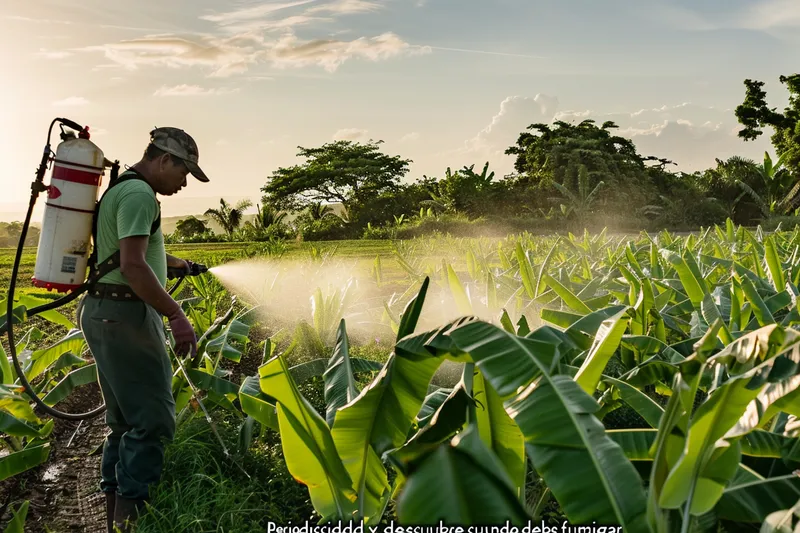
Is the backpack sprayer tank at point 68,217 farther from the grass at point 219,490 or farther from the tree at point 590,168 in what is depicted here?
the tree at point 590,168

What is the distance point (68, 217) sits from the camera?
102 inches

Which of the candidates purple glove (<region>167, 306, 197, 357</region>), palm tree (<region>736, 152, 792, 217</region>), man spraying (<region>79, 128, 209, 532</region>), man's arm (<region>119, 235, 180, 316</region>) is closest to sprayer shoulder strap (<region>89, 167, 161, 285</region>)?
man spraying (<region>79, 128, 209, 532</region>)

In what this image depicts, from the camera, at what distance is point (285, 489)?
8.36ft

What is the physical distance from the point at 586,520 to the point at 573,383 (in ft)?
0.89

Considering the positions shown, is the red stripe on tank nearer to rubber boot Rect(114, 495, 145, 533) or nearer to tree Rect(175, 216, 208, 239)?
rubber boot Rect(114, 495, 145, 533)

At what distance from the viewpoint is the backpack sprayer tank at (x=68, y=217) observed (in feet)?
8.46

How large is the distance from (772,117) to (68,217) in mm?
33170

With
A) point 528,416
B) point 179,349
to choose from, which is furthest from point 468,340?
point 179,349

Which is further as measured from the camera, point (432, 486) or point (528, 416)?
point (528, 416)

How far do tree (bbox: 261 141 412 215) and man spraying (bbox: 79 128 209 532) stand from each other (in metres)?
35.7

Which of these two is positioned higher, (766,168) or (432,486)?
(766,168)

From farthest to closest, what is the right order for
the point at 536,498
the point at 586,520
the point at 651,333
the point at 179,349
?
the point at 651,333
the point at 179,349
the point at 536,498
the point at 586,520

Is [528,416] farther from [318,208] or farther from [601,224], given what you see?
[318,208]

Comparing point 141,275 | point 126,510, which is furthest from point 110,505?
point 141,275
